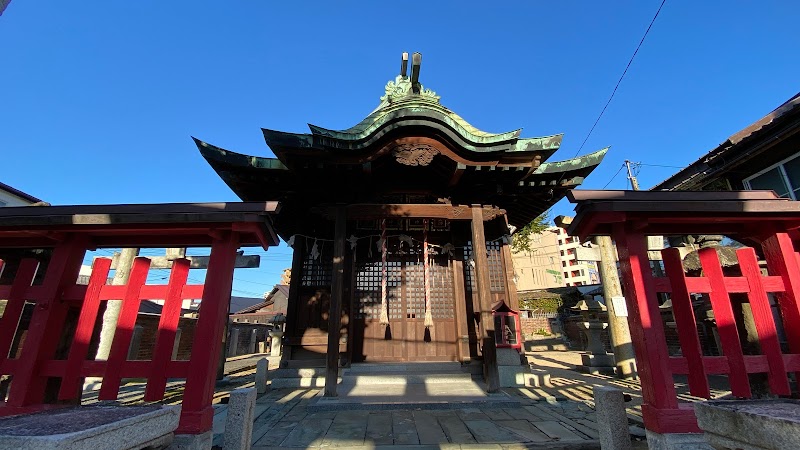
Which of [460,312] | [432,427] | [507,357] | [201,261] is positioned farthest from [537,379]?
Answer: [201,261]

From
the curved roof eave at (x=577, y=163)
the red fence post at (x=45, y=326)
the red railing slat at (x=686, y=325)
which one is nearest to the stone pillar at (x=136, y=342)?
the red fence post at (x=45, y=326)

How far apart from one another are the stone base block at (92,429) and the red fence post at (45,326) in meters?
1.34

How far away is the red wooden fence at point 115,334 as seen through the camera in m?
3.84

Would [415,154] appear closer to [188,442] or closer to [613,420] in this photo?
[613,420]

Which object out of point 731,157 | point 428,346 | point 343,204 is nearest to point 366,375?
point 428,346

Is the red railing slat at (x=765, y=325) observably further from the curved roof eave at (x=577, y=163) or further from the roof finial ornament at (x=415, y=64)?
the roof finial ornament at (x=415, y=64)

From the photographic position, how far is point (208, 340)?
13.2 ft

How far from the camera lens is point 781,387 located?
3.61 metres

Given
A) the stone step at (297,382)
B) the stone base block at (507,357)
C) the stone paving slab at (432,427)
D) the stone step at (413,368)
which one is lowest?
the stone paving slab at (432,427)

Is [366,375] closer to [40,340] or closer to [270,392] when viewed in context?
[270,392]

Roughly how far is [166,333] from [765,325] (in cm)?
679

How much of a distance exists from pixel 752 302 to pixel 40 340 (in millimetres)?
8271

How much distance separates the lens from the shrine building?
8.02m

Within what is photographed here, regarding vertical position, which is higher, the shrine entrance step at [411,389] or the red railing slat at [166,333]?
the red railing slat at [166,333]
